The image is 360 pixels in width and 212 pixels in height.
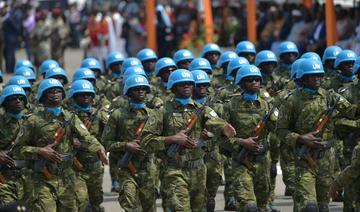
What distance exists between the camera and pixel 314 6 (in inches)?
1235

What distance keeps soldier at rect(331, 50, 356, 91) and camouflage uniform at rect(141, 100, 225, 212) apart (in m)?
3.31

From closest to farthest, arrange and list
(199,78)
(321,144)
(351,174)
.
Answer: (351,174) < (321,144) < (199,78)

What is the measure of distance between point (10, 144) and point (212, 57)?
22.6ft

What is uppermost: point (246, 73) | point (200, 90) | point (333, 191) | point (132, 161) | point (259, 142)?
point (246, 73)

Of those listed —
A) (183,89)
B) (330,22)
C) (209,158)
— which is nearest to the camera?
(183,89)

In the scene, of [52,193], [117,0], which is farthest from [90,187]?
[117,0]

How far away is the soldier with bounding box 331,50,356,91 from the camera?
19.4m

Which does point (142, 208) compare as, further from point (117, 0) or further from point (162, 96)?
point (117, 0)

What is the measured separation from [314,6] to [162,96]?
10974mm

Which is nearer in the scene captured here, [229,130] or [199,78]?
[229,130]

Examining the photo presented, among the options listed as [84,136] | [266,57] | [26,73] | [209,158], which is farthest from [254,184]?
[26,73]

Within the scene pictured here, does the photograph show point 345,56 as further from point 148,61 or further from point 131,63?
point 148,61

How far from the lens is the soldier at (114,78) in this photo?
22.4m

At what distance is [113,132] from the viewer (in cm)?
1745
